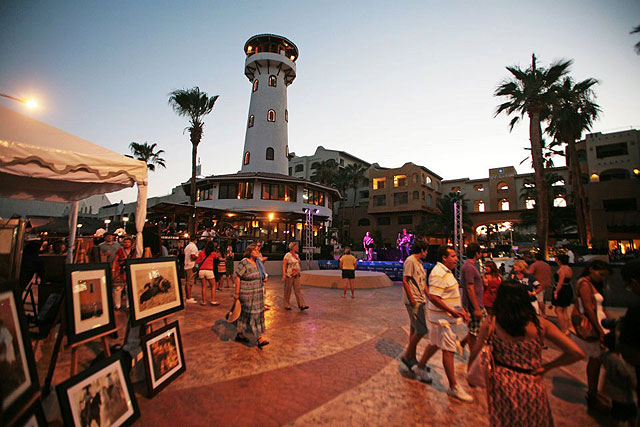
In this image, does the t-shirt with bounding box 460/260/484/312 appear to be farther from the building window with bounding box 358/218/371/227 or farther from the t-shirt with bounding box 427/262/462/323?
the building window with bounding box 358/218/371/227

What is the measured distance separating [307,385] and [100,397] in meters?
2.28

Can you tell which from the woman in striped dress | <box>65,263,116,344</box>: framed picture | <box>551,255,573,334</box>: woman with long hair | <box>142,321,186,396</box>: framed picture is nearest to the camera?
<box>65,263,116,344</box>: framed picture

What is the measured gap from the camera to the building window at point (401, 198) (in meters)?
42.9

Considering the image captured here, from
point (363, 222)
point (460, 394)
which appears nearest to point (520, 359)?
point (460, 394)

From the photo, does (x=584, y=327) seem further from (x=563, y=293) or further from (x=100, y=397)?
(x=100, y=397)

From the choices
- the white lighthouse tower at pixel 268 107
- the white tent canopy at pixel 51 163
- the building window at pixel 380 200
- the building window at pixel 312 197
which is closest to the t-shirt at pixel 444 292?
the white tent canopy at pixel 51 163

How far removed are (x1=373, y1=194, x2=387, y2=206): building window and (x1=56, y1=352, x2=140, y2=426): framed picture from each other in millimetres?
43759

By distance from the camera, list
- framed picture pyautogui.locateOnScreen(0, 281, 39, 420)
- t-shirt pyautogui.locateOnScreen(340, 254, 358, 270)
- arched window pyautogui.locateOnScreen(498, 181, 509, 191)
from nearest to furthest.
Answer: framed picture pyautogui.locateOnScreen(0, 281, 39, 420), t-shirt pyautogui.locateOnScreen(340, 254, 358, 270), arched window pyautogui.locateOnScreen(498, 181, 509, 191)

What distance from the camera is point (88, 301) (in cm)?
→ 315

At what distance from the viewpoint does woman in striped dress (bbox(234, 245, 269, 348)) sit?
17.1 ft

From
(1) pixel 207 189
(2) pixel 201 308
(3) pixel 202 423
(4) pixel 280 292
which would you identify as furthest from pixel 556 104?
(1) pixel 207 189

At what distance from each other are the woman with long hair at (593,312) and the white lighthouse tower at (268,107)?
97.9ft

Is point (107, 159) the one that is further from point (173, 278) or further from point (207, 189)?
point (207, 189)

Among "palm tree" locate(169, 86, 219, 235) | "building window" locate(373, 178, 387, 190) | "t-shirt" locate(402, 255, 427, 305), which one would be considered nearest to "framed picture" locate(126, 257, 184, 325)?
"t-shirt" locate(402, 255, 427, 305)
